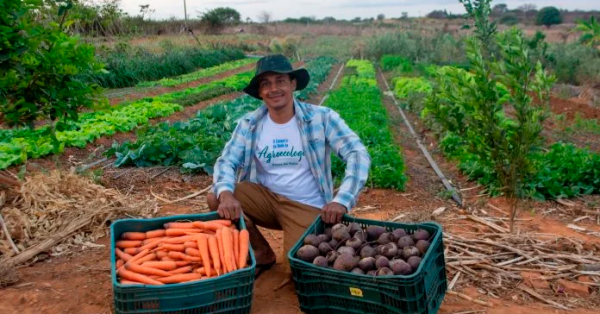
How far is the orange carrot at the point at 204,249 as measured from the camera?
3.82 metres

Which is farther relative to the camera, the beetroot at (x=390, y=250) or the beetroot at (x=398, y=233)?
the beetroot at (x=398, y=233)

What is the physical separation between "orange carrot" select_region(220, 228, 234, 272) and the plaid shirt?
18.6 inches

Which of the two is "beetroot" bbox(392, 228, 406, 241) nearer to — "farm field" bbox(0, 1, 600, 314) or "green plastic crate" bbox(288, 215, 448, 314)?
"green plastic crate" bbox(288, 215, 448, 314)

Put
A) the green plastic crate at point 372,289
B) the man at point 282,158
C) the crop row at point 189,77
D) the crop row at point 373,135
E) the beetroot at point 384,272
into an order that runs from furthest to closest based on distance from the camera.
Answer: the crop row at point 189,77, the crop row at point 373,135, the man at point 282,158, the beetroot at point 384,272, the green plastic crate at point 372,289

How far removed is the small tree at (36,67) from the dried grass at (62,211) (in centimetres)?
106

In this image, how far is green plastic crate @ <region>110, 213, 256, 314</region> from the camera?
134 inches

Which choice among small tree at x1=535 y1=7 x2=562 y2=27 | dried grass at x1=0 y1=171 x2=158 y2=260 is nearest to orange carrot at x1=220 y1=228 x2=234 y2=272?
dried grass at x1=0 y1=171 x2=158 y2=260

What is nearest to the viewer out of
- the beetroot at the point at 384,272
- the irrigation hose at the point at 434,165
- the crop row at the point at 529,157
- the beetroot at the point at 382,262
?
the beetroot at the point at 384,272

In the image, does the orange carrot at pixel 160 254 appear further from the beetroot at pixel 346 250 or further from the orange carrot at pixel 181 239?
the beetroot at pixel 346 250

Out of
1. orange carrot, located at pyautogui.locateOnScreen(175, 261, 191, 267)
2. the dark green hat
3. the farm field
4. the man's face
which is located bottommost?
the farm field

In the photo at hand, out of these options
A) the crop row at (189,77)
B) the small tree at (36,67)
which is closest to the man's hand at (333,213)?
the small tree at (36,67)

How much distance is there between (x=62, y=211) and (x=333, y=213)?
9.82ft

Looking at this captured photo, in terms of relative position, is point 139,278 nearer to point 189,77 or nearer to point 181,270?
point 181,270

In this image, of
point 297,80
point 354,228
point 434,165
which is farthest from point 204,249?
point 434,165
